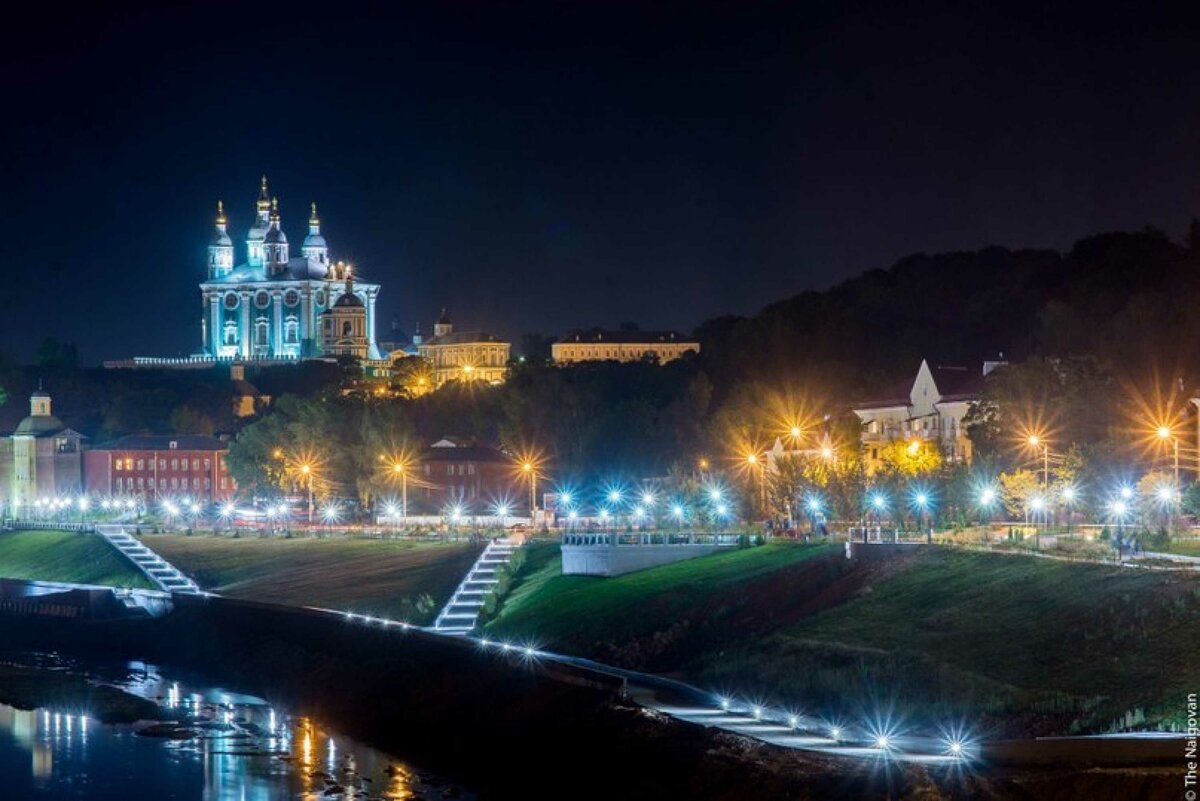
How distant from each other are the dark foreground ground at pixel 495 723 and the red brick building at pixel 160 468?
7834cm

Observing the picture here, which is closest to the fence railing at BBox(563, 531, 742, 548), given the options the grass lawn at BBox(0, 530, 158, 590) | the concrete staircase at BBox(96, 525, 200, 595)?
the concrete staircase at BBox(96, 525, 200, 595)

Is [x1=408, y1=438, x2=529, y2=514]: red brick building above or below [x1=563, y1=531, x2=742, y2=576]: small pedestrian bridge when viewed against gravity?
above

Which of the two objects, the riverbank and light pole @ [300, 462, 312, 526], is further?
light pole @ [300, 462, 312, 526]

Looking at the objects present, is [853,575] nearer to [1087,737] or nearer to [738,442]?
[1087,737]

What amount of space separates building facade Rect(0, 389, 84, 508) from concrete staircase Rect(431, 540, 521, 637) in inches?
3642

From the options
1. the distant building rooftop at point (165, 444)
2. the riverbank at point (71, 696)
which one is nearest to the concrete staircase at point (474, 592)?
the riverbank at point (71, 696)

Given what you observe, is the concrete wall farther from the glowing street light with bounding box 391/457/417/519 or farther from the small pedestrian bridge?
the glowing street light with bounding box 391/457/417/519

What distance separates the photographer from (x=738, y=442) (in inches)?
4518

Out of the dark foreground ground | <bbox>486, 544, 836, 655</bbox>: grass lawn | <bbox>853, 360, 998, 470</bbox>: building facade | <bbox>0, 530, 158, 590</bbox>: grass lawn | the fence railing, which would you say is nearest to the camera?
the dark foreground ground

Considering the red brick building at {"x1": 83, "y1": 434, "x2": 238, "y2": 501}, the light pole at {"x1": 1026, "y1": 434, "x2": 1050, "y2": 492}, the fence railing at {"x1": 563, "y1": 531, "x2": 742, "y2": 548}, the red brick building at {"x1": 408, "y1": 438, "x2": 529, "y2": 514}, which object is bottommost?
the fence railing at {"x1": 563, "y1": 531, "x2": 742, "y2": 548}

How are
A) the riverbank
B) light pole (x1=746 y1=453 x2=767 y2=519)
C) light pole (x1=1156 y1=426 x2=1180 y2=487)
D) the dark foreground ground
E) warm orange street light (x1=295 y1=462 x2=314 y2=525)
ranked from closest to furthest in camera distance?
the dark foreground ground → the riverbank → light pole (x1=1156 y1=426 x2=1180 y2=487) → light pole (x1=746 y1=453 x2=767 y2=519) → warm orange street light (x1=295 y1=462 x2=314 y2=525)

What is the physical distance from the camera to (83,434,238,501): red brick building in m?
166

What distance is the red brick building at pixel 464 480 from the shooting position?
441 ft

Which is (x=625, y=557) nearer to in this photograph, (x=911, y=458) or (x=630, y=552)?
(x=630, y=552)
